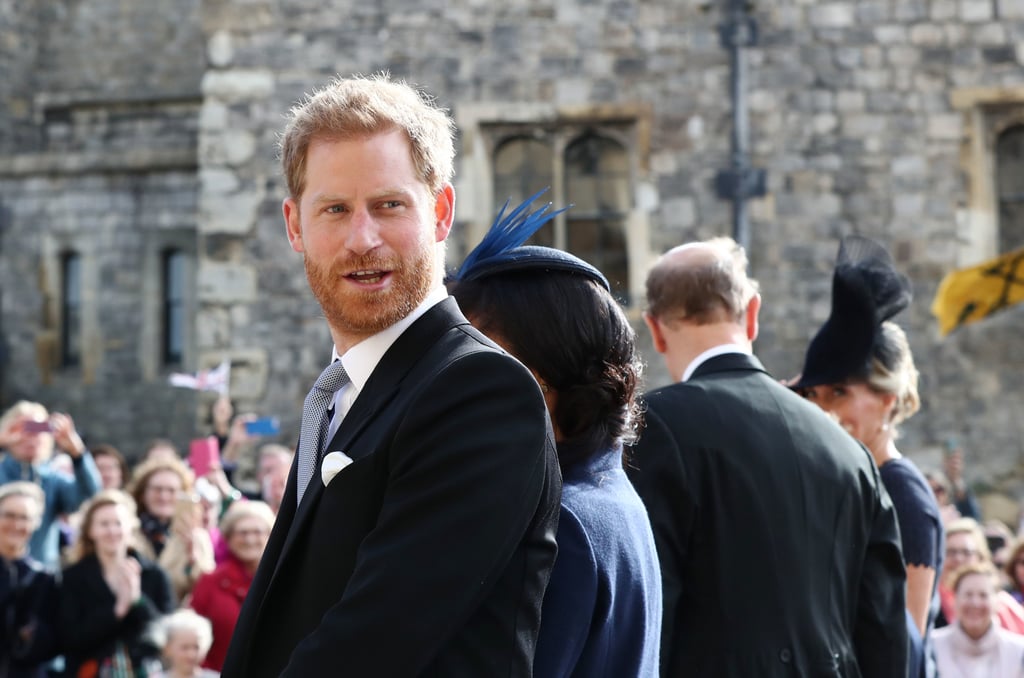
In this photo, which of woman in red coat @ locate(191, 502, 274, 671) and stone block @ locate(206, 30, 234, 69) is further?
stone block @ locate(206, 30, 234, 69)

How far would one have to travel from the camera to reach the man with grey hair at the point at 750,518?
9.15 ft

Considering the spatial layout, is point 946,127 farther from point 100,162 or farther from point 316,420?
point 316,420

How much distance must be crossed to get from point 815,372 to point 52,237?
12.4m

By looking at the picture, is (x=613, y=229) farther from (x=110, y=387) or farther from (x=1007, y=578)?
(x=110, y=387)

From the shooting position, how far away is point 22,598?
18.2ft

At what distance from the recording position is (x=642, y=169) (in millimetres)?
10281

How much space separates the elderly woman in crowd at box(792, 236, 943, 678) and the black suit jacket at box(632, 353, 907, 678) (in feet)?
2.13

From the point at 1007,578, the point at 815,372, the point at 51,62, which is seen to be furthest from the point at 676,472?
the point at 51,62

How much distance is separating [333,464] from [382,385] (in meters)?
0.13

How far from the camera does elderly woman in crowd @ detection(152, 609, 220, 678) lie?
504 centimetres

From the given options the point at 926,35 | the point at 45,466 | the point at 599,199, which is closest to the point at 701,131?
the point at 599,199

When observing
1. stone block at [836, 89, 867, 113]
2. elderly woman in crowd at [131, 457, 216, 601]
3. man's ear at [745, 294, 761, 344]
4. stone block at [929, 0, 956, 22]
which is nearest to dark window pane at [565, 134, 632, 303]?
stone block at [836, 89, 867, 113]

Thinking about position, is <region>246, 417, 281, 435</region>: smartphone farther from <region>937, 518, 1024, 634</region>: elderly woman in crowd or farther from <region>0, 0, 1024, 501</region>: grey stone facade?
<region>937, 518, 1024, 634</region>: elderly woman in crowd

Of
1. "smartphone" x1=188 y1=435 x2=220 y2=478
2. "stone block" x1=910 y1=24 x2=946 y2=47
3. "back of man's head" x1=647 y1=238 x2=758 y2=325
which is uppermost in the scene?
"stone block" x1=910 y1=24 x2=946 y2=47
